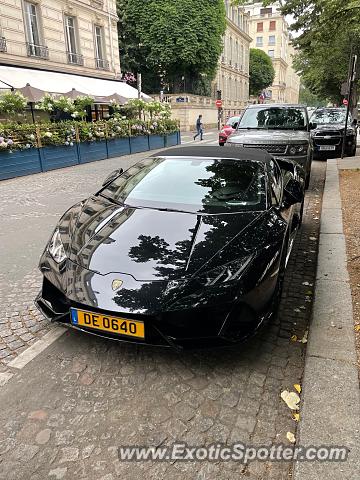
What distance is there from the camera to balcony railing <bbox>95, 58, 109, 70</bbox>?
77.2ft

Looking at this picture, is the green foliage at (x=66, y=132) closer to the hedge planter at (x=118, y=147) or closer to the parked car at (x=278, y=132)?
the hedge planter at (x=118, y=147)

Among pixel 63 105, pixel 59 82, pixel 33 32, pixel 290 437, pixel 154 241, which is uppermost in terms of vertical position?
pixel 33 32

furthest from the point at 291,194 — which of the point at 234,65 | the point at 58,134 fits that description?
the point at 234,65

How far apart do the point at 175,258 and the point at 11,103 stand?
1193 centimetres

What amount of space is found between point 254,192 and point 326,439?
214 cm

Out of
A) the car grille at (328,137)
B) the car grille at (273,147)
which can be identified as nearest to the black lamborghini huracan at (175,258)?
the car grille at (273,147)

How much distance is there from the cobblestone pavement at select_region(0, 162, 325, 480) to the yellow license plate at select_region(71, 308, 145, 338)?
366 mm

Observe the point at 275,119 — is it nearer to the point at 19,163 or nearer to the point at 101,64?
the point at 19,163

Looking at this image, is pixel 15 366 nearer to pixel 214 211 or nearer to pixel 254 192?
pixel 214 211

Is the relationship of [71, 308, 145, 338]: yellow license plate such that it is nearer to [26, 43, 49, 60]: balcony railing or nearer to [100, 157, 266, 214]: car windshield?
[100, 157, 266, 214]: car windshield

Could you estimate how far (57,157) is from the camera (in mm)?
13109

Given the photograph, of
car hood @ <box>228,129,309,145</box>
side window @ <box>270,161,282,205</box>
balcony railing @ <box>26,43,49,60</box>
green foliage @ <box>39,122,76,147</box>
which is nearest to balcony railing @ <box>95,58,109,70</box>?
balcony railing @ <box>26,43,49,60</box>

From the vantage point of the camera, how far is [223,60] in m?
51.8

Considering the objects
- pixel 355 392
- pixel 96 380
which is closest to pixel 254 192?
pixel 355 392
